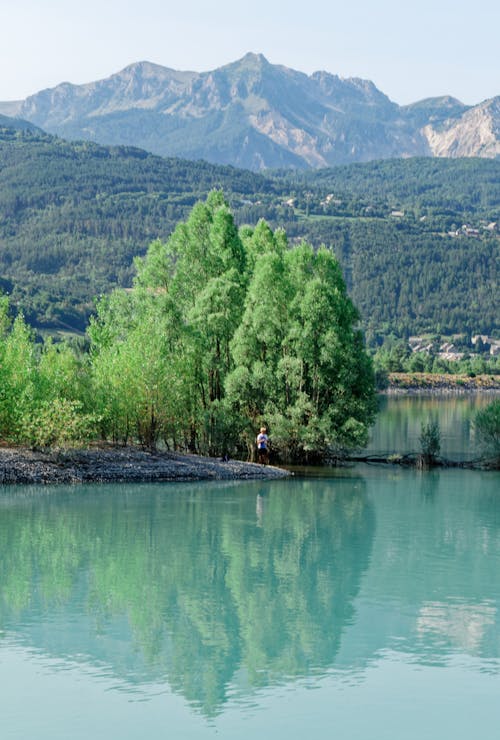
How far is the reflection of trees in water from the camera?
20.8 metres

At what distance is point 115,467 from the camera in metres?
45.2

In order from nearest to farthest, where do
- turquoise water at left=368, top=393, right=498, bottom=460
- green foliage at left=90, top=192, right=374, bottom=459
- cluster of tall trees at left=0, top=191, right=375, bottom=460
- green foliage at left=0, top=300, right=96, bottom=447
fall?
1. green foliage at left=0, top=300, right=96, bottom=447
2. cluster of tall trees at left=0, top=191, right=375, bottom=460
3. green foliage at left=90, top=192, right=374, bottom=459
4. turquoise water at left=368, top=393, right=498, bottom=460

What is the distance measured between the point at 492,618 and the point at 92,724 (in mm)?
10096

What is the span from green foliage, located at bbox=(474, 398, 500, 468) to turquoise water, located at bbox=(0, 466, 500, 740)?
14.8 metres

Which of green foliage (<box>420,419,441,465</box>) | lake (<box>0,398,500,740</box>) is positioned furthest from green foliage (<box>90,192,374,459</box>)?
lake (<box>0,398,500,740</box>)

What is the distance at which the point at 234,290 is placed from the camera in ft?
177

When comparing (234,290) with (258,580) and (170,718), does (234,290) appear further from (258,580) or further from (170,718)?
(170,718)

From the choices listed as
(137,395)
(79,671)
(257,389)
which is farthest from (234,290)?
(79,671)

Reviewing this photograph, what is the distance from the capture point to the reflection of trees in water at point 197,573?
20750 mm

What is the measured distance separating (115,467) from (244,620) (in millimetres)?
22635

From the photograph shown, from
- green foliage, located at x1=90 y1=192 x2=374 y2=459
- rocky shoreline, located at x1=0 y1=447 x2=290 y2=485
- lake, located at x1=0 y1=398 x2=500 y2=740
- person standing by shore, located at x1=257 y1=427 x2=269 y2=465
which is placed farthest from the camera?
green foliage, located at x1=90 y1=192 x2=374 y2=459

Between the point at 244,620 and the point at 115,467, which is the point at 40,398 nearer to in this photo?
the point at 115,467

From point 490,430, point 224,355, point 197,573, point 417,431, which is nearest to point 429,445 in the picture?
point 490,430

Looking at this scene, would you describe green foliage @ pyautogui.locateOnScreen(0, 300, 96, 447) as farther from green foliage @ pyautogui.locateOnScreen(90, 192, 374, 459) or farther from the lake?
the lake
